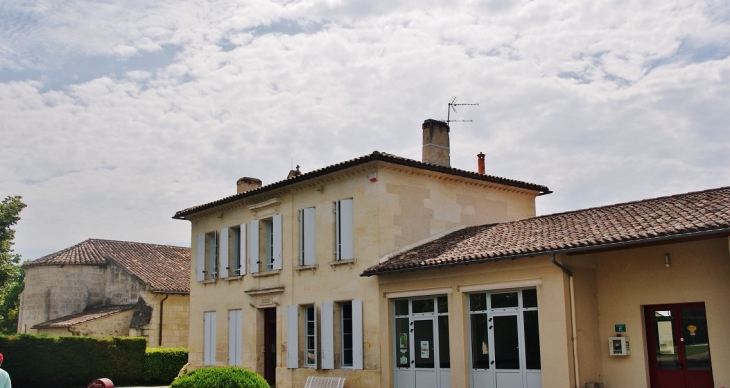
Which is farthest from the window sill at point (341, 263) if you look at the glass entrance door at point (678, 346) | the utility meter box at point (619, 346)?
the glass entrance door at point (678, 346)

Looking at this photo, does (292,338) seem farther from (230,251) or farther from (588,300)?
(588,300)

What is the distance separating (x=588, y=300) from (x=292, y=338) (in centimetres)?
774

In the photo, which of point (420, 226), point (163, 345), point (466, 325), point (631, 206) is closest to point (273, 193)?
point (420, 226)

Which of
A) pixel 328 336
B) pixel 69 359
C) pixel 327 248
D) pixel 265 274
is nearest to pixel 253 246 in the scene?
pixel 265 274

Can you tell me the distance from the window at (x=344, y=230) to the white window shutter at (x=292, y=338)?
203 cm

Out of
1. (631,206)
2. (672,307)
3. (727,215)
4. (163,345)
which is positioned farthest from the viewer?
(163,345)

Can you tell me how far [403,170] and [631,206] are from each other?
16.5ft

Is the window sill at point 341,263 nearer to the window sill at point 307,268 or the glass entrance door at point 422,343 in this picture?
the window sill at point 307,268

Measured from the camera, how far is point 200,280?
73.2 feet

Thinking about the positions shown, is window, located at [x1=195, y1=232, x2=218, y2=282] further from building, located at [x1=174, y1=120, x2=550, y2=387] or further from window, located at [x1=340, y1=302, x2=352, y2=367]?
window, located at [x1=340, y1=302, x2=352, y2=367]

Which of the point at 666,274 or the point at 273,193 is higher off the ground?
the point at 273,193

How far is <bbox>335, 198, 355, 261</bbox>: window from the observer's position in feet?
55.9

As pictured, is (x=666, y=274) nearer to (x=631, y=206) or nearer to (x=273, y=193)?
(x=631, y=206)

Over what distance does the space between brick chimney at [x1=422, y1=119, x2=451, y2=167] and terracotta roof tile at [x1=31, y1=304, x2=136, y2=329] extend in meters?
16.6
